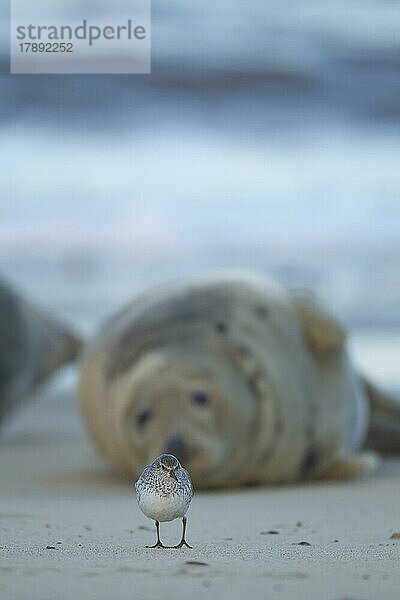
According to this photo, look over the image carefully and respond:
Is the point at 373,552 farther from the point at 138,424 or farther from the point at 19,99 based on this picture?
Answer: the point at 19,99

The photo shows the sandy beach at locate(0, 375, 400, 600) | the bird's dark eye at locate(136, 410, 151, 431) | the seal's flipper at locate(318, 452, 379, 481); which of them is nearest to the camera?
the sandy beach at locate(0, 375, 400, 600)

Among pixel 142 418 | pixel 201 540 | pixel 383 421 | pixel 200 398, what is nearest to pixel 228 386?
pixel 200 398

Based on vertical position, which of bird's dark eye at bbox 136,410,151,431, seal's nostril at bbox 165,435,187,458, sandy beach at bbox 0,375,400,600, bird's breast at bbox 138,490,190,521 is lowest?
sandy beach at bbox 0,375,400,600

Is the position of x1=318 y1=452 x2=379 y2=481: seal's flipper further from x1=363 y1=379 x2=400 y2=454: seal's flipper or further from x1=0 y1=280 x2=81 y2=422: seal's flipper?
x1=0 y1=280 x2=81 y2=422: seal's flipper

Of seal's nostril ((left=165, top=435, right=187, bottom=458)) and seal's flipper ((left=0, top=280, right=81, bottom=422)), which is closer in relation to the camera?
seal's nostril ((left=165, top=435, right=187, bottom=458))

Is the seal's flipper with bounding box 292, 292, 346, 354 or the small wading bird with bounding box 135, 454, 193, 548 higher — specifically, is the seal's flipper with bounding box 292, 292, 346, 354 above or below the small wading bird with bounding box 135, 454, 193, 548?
above

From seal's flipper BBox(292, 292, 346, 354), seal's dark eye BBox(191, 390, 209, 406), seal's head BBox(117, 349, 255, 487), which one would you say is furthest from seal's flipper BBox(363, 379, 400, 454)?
seal's dark eye BBox(191, 390, 209, 406)

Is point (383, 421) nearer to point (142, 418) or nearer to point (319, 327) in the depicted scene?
point (319, 327)
